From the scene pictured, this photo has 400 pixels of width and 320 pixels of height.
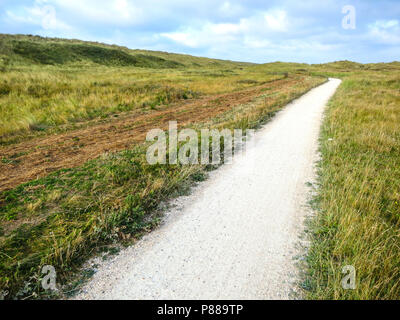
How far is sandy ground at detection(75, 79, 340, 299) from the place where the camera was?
2602mm

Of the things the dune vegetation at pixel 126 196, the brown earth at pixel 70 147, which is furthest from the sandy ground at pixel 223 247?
the brown earth at pixel 70 147

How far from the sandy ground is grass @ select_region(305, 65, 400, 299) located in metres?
0.32

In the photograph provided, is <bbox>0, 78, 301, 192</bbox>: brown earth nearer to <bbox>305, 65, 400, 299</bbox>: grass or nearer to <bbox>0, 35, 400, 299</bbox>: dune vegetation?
<bbox>0, 35, 400, 299</bbox>: dune vegetation

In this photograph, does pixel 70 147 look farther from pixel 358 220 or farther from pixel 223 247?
pixel 358 220

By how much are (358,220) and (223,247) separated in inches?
88.9

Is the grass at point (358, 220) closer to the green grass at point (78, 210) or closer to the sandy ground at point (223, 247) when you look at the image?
the sandy ground at point (223, 247)

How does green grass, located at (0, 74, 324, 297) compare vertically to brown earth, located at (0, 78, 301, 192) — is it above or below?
below

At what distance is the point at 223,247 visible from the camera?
3.23 metres

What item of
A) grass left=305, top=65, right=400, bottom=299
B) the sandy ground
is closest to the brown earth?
the sandy ground

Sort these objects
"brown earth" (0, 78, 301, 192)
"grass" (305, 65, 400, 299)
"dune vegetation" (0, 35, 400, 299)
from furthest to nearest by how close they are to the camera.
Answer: "brown earth" (0, 78, 301, 192) < "dune vegetation" (0, 35, 400, 299) < "grass" (305, 65, 400, 299)

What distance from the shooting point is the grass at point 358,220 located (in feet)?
8.39

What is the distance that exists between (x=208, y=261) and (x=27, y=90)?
695 inches

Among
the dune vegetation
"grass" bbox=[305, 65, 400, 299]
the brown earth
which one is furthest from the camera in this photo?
the brown earth

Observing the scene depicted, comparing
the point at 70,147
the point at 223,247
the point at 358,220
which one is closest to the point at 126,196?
the point at 223,247
